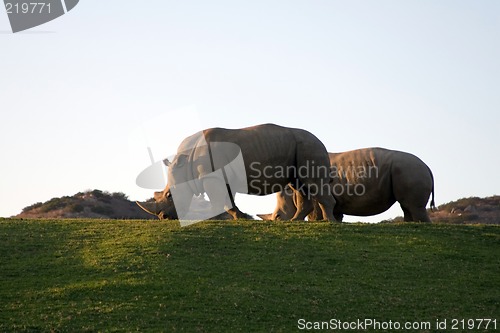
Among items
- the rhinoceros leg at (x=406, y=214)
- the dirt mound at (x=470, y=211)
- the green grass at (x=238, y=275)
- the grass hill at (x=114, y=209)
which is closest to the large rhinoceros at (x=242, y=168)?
the green grass at (x=238, y=275)

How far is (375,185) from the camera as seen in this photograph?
2708 centimetres

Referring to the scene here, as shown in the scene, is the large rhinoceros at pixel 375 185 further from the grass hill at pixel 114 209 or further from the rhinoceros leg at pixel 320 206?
the grass hill at pixel 114 209

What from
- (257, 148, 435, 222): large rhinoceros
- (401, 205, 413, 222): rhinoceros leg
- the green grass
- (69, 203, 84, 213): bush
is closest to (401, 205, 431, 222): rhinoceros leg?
(257, 148, 435, 222): large rhinoceros

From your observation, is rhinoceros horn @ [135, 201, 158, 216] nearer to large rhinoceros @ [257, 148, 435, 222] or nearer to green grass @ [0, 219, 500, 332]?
green grass @ [0, 219, 500, 332]

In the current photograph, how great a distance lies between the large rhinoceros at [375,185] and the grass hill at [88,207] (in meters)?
10.7

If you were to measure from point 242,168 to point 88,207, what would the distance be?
1436cm

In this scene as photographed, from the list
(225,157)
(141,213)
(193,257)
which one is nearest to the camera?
(193,257)

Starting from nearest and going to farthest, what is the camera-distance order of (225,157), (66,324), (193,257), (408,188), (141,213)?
(66,324) < (193,257) < (225,157) < (408,188) < (141,213)

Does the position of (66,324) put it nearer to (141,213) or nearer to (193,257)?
(193,257)

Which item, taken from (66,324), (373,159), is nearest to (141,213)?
(373,159)

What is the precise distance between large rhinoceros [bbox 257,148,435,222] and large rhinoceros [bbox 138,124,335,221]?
929 mm

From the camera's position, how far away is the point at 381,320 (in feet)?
56.1

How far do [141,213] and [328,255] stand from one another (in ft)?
64.7

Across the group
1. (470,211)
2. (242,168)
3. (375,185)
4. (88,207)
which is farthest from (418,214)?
(470,211)
